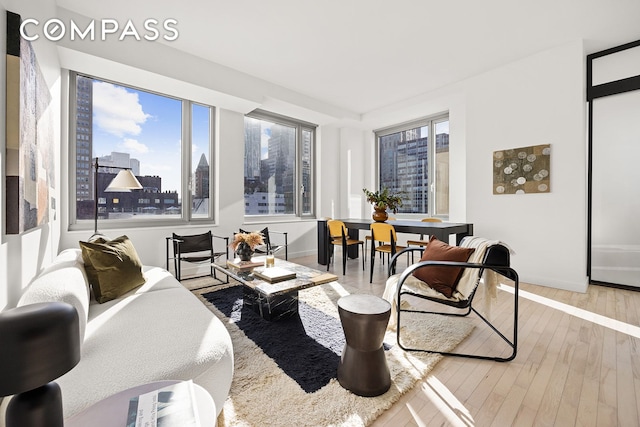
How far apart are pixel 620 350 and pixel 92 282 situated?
3774 millimetres

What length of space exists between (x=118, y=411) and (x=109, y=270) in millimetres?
1544

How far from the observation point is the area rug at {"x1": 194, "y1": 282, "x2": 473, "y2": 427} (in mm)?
1459

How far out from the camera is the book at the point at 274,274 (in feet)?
7.91

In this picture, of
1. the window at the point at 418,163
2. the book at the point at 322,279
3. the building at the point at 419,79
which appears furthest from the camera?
the window at the point at 418,163

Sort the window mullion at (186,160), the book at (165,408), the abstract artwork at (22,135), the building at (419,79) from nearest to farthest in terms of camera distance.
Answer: the book at (165,408)
the abstract artwork at (22,135)
the building at (419,79)
the window mullion at (186,160)

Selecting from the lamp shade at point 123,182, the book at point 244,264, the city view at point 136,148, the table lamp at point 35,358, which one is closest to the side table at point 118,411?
the table lamp at point 35,358

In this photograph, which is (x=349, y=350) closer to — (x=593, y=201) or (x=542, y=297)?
(x=542, y=297)

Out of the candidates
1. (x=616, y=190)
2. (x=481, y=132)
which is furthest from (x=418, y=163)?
(x=616, y=190)

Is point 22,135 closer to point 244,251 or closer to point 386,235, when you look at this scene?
point 244,251

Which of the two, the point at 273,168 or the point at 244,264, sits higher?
the point at 273,168

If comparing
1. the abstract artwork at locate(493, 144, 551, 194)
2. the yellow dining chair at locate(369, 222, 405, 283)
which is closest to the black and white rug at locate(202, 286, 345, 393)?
the yellow dining chair at locate(369, 222, 405, 283)

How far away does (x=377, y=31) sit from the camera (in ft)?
10.9

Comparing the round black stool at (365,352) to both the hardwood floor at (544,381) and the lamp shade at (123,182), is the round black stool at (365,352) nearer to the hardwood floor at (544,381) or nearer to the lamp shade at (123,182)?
the hardwood floor at (544,381)

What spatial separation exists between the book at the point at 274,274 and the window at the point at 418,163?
387 cm
